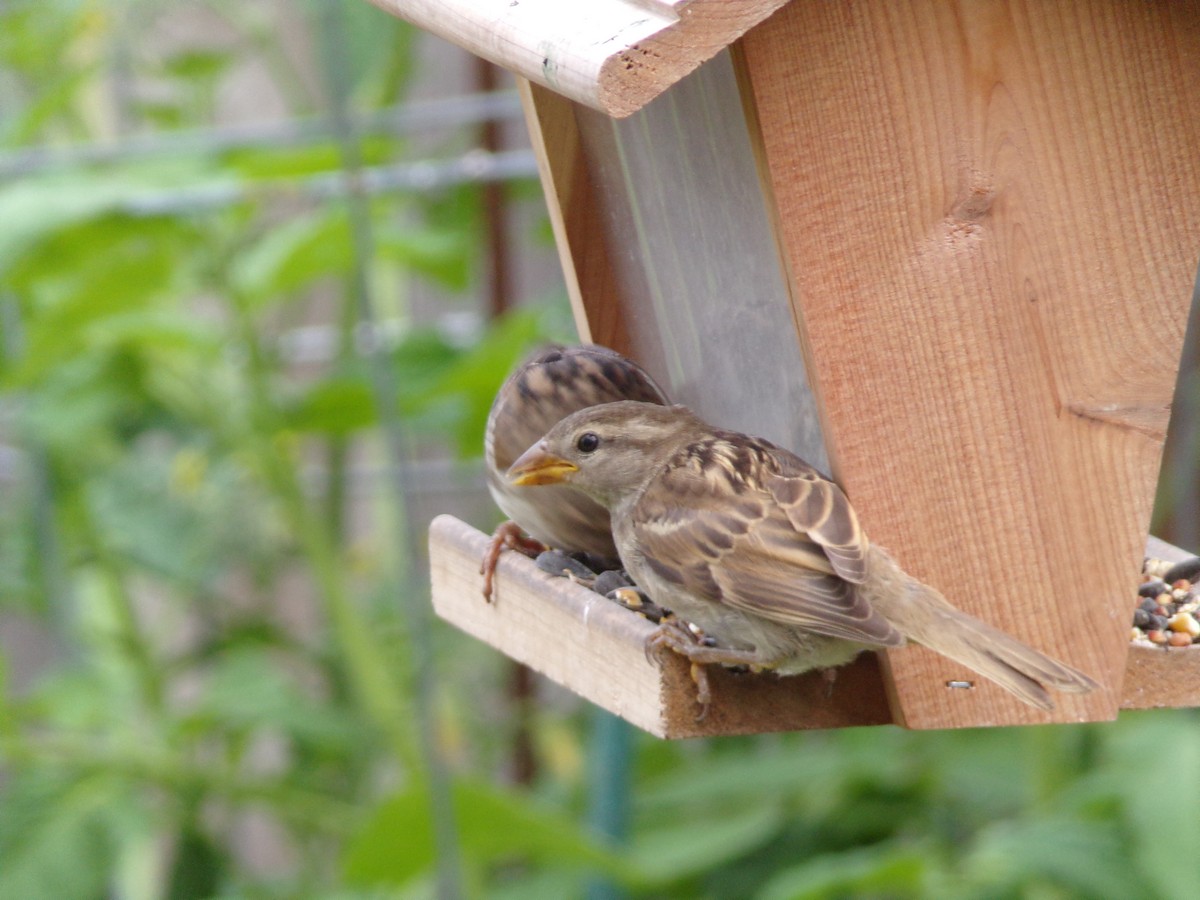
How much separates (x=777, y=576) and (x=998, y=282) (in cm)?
34

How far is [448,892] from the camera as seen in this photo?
1954 millimetres

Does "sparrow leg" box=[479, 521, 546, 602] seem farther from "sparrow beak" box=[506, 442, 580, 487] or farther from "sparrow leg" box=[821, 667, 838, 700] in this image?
"sparrow leg" box=[821, 667, 838, 700]

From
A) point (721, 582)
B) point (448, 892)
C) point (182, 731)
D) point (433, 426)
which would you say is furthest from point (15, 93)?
point (721, 582)

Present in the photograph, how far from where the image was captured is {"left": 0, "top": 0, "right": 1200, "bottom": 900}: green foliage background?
250 centimetres

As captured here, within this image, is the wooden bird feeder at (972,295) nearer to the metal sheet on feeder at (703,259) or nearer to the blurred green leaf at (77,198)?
the metal sheet on feeder at (703,259)

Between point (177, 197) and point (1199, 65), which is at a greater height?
point (177, 197)

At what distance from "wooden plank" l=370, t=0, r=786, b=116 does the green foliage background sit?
120 cm

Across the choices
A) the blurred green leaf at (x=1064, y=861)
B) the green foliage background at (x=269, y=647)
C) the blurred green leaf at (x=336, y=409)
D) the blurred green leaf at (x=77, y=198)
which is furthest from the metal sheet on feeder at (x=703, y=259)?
the blurred green leaf at (x=336, y=409)

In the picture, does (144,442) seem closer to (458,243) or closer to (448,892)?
(458,243)

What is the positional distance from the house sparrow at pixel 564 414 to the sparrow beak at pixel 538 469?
0.07 m

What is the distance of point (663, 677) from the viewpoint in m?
1.42

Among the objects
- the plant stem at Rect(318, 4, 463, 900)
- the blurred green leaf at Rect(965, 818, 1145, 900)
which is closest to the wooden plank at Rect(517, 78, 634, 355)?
the plant stem at Rect(318, 4, 463, 900)

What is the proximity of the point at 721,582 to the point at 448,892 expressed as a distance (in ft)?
2.28

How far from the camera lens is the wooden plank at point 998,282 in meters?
1.43
